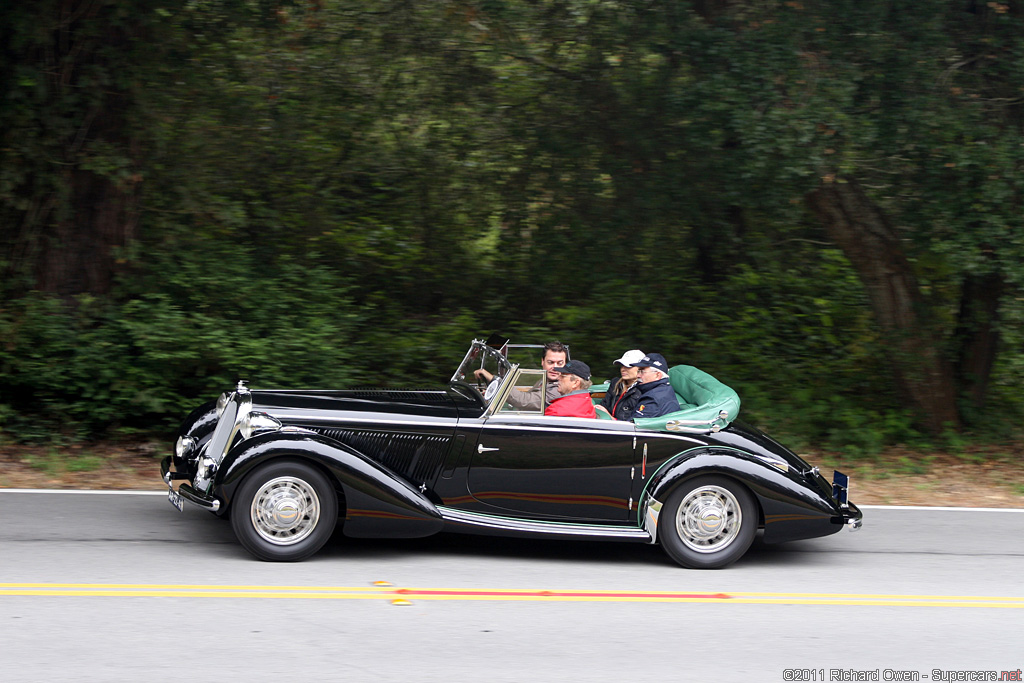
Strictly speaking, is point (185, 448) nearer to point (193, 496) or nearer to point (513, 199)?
point (193, 496)

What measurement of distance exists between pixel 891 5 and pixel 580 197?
4.01m

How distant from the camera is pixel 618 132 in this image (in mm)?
11711

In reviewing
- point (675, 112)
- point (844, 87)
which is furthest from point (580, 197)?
point (844, 87)

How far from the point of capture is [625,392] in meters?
7.10

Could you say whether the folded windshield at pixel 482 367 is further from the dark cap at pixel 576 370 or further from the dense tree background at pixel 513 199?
the dense tree background at pixel 513 199

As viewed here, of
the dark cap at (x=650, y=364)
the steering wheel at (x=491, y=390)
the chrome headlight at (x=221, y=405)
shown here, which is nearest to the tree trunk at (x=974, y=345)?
the dark cap at (x=650, y=364)

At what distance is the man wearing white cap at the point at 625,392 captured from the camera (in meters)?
6.85

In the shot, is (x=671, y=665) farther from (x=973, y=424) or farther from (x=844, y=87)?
(x=973, y=424)

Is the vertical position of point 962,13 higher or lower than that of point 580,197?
higher

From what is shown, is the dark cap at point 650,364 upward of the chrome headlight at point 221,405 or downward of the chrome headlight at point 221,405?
upward

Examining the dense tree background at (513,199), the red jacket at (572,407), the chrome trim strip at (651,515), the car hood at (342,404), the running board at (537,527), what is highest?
the dense tree background at (513,199)

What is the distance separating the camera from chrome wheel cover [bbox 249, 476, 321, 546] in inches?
239

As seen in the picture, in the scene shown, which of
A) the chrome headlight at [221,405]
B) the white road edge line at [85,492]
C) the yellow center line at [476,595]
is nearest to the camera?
the yellow center line at [476,595]

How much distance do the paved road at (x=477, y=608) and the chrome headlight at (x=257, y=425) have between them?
2.57 ft
